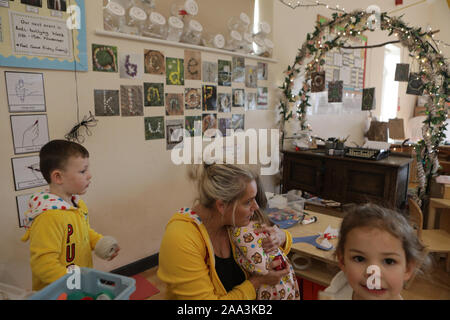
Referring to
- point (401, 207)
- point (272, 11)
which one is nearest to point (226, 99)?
point (272, 11)

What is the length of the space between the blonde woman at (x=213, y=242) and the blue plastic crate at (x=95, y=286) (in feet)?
1.26

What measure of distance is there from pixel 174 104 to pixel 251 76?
1172 mm

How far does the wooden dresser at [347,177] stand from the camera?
321 centimetres

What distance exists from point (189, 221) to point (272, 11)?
11.0ft

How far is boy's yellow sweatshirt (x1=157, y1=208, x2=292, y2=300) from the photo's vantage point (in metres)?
1.17

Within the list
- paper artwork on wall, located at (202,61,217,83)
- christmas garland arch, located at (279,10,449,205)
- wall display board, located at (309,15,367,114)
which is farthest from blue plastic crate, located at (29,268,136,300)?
wall display board, located at (309,15,367,114)

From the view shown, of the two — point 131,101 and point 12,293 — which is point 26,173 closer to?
point 131,101

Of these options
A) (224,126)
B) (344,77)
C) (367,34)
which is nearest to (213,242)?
(224,126)

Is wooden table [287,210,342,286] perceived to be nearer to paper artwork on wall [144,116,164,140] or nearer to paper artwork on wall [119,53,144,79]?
paper artwork on wall [144,116,164,140]

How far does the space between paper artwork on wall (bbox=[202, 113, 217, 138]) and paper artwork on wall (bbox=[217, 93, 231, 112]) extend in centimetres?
14

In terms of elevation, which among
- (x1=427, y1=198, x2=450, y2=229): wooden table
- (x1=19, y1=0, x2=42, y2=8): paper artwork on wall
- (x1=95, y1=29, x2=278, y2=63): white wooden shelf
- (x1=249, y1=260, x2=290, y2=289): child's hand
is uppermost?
(x1=19, y1=0, x2=42, y2=8): paper artwork on wall

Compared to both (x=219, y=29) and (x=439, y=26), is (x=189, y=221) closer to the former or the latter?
(x=219, y=29)

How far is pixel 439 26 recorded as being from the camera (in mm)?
7707

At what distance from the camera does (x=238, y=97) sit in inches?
141
